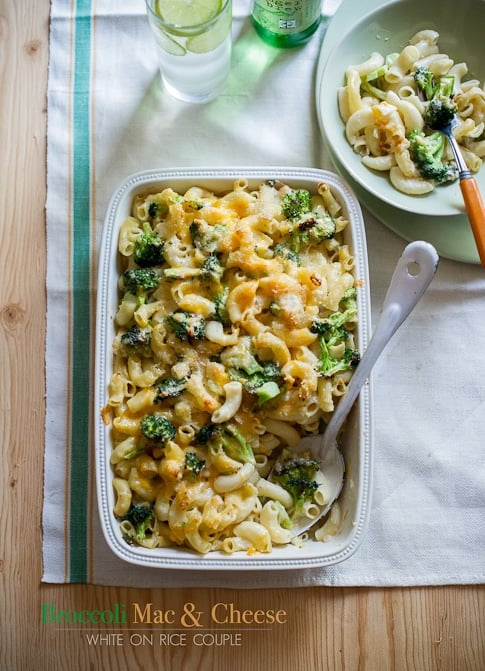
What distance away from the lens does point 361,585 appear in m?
2.25

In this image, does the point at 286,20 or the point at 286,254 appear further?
the point at 286,20

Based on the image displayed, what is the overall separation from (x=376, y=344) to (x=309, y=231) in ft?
1.40

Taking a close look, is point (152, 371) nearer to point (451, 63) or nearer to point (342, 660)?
point (342, 660)

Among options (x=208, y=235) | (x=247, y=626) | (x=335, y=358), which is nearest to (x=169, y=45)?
(x=208, y=235)

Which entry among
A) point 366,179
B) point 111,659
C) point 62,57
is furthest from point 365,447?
point 62,57

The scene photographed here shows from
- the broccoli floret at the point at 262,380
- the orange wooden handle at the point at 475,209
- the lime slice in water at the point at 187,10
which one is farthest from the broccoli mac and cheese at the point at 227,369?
the lime slice in water at the point at 187,10

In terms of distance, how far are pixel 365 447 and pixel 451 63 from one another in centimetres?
137

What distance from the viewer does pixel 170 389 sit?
6.63 ft

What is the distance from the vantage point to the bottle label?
7.51 ft

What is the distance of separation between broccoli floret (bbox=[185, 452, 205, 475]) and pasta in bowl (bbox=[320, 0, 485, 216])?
1041 millimetres

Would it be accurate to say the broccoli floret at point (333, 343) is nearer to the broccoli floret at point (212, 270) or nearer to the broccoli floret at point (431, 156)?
the broccoli floret at point (212, 270)

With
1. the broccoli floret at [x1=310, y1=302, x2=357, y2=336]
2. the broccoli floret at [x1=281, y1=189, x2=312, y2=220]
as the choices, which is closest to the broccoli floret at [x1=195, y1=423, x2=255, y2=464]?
the broccoli floret at [x1=310, y1=302, x2=357, y2=336]

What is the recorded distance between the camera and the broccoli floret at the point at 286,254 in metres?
2.12

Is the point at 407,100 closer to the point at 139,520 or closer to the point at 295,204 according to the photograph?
the point at 295,204
